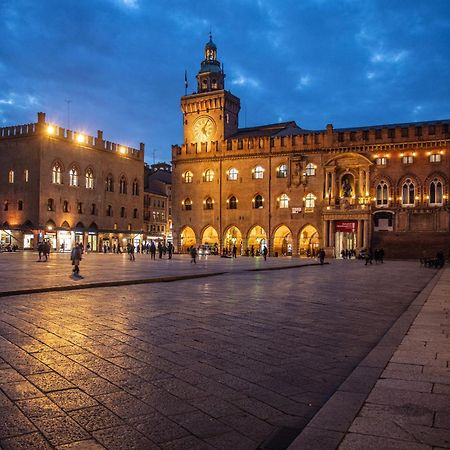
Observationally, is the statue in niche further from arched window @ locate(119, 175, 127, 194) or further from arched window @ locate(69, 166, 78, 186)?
arched window @ locate(69, 166, 78, 186)

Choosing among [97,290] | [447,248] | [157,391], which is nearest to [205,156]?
[447,248]

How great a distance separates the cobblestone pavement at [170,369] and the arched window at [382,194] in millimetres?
43772

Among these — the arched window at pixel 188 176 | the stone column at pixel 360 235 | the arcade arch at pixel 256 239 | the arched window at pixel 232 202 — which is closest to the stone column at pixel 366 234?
the stone column at pixel 360 235

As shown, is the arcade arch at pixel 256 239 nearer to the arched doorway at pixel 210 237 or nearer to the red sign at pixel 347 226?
the arched doorway at pixel 210 237

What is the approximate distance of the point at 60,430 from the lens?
4.01 m

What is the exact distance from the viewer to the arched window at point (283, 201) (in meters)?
58.5

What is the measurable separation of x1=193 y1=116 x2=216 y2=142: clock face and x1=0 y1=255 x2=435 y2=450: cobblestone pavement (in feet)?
186

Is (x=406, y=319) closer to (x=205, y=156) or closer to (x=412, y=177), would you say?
(x=412, y=177)

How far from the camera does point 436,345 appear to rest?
7422mm

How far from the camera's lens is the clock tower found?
66.1 m

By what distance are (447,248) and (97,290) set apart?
43.2 m

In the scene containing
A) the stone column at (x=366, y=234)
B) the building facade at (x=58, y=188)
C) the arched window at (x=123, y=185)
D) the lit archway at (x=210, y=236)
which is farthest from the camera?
the arched window at (x=123, y=185)

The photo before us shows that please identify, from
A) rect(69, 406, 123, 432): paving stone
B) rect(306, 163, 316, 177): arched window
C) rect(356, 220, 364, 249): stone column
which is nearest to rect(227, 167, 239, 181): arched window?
rect(306, 163, 316, 177): arched window

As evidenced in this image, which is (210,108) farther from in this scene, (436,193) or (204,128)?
(436,193)
